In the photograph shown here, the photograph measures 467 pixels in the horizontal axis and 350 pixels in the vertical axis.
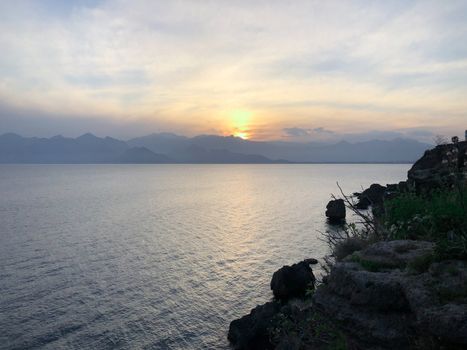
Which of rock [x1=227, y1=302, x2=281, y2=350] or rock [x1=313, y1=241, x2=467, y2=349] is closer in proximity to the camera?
rock [x1=313, y1=241, x2=467, y2=349]

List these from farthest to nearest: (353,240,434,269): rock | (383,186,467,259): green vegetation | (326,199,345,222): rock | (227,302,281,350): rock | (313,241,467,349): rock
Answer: (326,199,345,222): rock → (227,302,281,350): rock → (353,240,434,269): rock → (383,186,467,259): green vegetation → (313,241,467,349): rock

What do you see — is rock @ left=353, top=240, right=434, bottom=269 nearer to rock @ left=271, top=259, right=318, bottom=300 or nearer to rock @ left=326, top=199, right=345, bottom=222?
rock @ left=271, top=259, right=318, bottom=300

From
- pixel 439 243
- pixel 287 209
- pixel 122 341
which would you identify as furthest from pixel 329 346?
pixel 287 209

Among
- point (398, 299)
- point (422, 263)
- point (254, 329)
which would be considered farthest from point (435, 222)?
point (254, 329)

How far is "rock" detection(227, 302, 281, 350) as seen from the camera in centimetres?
2861

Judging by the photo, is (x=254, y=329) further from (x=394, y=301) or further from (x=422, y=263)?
(x=422, y=263)

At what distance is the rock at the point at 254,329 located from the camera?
28.6 meters

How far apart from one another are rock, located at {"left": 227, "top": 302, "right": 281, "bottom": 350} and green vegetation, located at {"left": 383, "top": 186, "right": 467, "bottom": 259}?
16961mm

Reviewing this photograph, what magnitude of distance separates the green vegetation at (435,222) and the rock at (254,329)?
16961 mm

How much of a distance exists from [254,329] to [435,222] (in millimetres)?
21689

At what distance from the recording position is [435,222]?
11258mm

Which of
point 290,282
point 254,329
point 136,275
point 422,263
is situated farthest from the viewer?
point 136,275

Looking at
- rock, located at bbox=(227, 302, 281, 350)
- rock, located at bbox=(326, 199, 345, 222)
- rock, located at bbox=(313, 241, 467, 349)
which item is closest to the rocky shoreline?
rock, located at bbox=(313, 241, 467, 349)

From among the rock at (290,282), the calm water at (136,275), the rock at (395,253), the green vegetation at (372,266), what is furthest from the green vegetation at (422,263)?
the rock at (290,282)
